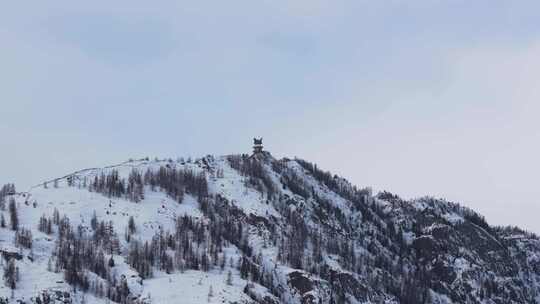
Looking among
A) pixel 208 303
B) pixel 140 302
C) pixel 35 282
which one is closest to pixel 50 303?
pixel 35 282

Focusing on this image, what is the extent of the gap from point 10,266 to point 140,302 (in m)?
30.9

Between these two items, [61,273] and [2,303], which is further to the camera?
[61,273]

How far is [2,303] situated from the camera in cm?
17738

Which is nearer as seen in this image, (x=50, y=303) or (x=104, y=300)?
(x=50, y=303)

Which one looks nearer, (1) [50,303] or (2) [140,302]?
(1) [50,303]

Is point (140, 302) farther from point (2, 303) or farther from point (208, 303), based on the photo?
point (2, 303)

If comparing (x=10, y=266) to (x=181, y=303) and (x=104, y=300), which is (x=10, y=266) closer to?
(x=104, y=300)

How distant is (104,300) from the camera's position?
19750 cm

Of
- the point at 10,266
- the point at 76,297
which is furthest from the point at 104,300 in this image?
the point at 10,266

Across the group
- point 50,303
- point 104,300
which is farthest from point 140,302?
point 50,303

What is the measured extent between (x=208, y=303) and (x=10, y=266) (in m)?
46.1

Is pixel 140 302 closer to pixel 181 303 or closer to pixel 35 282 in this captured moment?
pixel 181 303

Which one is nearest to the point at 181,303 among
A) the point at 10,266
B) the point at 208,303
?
the point at 208,303

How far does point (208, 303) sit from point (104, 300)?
2431 cm
